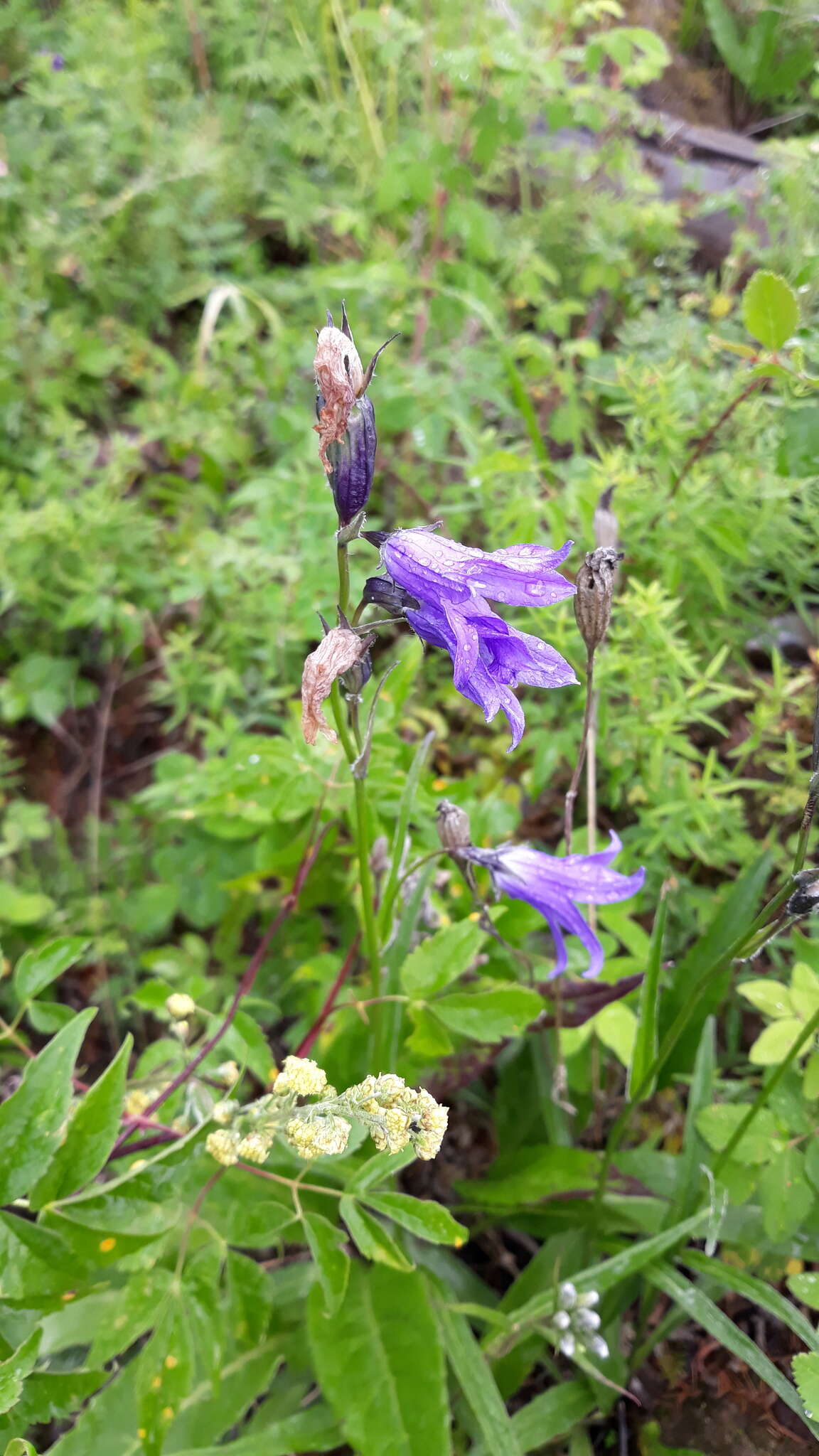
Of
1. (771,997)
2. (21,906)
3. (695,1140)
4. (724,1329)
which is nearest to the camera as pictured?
(724,1329)

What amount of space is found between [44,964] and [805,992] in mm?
1212

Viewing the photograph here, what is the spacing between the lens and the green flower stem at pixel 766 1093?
119 cm

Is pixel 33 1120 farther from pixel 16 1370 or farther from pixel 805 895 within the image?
pixel 805 895

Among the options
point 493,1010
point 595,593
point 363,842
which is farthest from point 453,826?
point 595,593

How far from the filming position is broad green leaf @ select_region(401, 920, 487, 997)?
1276 millimetres

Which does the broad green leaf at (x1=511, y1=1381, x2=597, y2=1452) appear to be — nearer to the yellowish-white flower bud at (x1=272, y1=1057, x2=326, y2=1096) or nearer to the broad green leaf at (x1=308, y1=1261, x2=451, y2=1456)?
the broad green leaf at (x1=308, y1=1261, x2=451, y2=1456)

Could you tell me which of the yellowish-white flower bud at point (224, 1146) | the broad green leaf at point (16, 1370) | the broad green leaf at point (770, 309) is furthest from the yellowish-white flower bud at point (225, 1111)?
the broad green leaf at point (770, 309)

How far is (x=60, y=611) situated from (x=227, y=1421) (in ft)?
7.33

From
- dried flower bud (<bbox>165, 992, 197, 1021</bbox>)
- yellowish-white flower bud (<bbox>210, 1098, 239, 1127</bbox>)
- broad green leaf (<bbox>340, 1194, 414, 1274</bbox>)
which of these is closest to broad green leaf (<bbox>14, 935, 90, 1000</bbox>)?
dried flower bud (<bbox>165, 992, 197, 1021</bbox>)

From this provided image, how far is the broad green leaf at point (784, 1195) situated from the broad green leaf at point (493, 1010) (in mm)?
465

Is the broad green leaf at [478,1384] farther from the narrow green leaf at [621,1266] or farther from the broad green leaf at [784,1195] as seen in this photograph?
the broad green leaf at [784,1195]

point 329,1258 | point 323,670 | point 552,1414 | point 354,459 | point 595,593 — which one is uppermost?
point 354,459

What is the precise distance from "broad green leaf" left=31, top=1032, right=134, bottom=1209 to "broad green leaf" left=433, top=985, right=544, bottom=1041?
1.54 ft

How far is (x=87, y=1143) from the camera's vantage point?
3.48 ft
